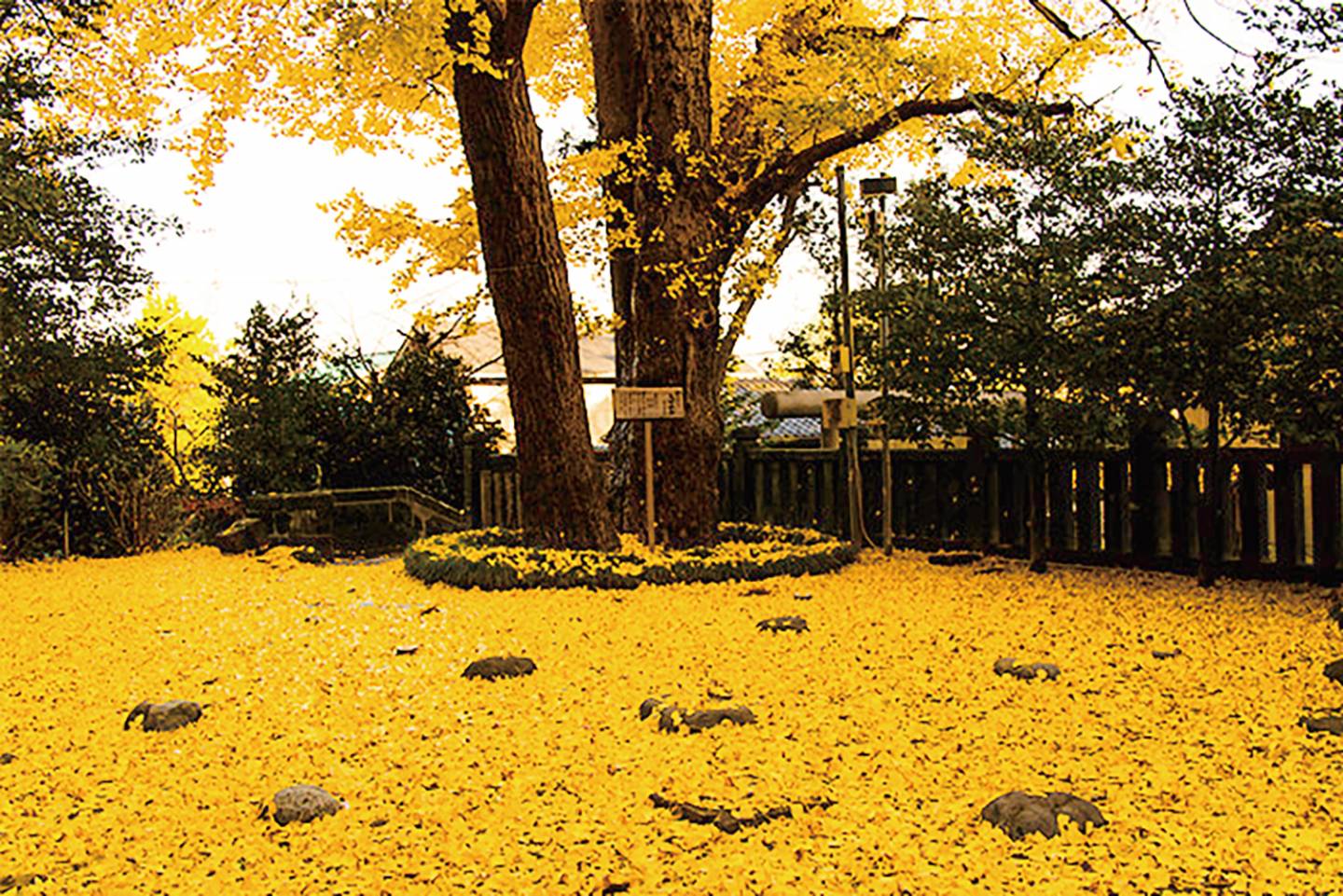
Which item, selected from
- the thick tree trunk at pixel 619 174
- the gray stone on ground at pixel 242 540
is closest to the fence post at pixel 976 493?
the thick tree trunk at pixel 619 174

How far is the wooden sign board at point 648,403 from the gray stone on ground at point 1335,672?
5.07 metres

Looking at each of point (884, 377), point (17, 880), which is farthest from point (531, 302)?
point (17, 880)

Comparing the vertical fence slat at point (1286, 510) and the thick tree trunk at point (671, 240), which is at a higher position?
the thick tree trunk at point (671, 240)

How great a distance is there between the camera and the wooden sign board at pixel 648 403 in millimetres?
8977

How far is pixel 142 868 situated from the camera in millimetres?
3070

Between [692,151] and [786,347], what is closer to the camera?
[692,151]

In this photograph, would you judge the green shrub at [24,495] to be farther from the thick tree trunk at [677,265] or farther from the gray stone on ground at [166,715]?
the gray stone on ground at [166,715]

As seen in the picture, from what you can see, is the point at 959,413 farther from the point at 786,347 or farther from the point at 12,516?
the point at 786,347

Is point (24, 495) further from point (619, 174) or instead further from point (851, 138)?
point (851, 138)

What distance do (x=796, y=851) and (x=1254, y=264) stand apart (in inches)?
204

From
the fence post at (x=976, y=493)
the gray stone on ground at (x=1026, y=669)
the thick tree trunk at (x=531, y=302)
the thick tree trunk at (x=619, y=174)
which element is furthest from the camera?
the thick tree trunk at (x=619, y=174)

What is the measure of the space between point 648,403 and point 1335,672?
5.17m

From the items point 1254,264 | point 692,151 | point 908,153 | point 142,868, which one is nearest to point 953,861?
point 142,868

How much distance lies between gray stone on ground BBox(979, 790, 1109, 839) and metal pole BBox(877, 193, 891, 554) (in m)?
5.86
